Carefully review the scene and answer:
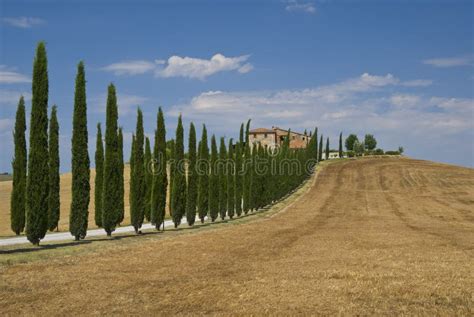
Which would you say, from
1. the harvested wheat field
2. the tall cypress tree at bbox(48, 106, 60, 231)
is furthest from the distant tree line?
the harvested wheat field

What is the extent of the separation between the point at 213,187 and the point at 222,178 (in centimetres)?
283

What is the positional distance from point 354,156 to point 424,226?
92604 mm

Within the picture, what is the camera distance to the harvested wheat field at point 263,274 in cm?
1249

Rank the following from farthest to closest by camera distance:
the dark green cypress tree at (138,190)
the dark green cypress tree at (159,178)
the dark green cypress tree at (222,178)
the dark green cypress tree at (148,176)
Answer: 1. the dark green cypress tree at (222,178)
2. the dark green cypress tree at (148,176)
3. the dark green cypress tree at (159,178)
4. the dark green cypress tree at (138,190)

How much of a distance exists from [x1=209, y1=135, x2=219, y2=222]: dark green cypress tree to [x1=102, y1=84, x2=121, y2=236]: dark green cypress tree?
13.8 meters

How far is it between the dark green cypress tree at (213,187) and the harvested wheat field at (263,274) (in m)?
6.13

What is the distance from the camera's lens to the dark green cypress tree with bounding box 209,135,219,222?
139 ft

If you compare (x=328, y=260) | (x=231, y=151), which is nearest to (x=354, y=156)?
(x=231, y=151)

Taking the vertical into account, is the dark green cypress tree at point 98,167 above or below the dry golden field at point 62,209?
above

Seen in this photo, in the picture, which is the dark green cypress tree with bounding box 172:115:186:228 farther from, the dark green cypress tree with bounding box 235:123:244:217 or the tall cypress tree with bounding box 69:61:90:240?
the dark green cypress tree with bounding box 235:123:244:217

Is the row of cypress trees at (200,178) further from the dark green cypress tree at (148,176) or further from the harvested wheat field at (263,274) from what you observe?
the harvested wheat field at (263,274)

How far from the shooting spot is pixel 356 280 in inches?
611

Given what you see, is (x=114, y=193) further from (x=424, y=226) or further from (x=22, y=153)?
(x=424, y=226)

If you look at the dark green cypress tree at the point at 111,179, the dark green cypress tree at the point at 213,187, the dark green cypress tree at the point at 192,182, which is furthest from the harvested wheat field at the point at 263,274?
the dark green cypress tree at the point at 213,187
